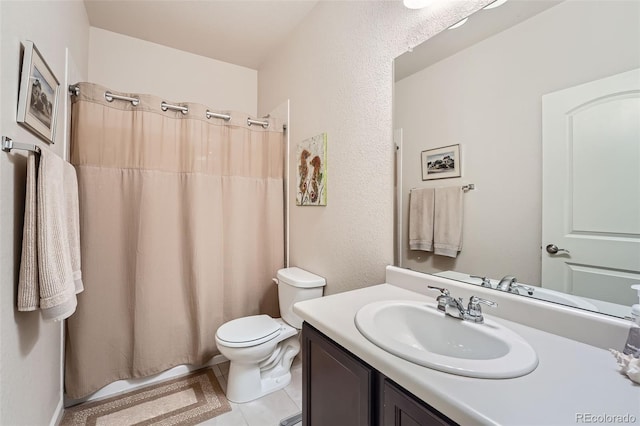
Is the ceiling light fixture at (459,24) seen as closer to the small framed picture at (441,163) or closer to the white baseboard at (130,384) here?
the small framed picture at (441,163)

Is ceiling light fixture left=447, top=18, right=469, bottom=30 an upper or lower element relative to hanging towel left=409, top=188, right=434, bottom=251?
upper

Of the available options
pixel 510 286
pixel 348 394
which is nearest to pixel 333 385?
pixel 348 394

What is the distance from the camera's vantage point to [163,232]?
5.97ft

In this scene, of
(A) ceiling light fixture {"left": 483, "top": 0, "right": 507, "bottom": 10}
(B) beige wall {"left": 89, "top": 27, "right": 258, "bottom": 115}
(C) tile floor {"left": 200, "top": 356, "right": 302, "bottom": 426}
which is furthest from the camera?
(B) beige wall {"left": 89, "top": 27, "right": 258, "bottom": 115}

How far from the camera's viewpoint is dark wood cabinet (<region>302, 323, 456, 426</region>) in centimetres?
63

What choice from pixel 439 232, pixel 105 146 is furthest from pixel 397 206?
pixel 105 146

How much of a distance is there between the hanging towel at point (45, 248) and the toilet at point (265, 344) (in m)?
0.82

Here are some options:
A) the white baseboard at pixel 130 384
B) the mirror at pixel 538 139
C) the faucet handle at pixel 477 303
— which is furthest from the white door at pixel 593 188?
the white baseboard at pixel 130 384

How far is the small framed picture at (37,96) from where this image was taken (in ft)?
3.07

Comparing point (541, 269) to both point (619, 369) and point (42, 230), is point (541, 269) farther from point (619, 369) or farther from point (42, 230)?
point (42, 230)

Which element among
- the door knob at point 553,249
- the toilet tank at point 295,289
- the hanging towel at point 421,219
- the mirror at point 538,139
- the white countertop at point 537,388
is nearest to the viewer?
the white countertop at point 537,388

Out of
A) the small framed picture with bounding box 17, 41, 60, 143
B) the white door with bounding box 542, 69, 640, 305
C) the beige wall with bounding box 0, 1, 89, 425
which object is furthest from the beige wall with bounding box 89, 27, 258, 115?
the white door with bounding box 542, 69, 640, 305

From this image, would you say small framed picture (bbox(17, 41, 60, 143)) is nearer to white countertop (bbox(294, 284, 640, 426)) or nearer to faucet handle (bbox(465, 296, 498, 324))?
white countertop (bbox(294, 284, 640, 426))

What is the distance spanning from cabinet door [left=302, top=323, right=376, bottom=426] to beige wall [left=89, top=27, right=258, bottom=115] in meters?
2.30
